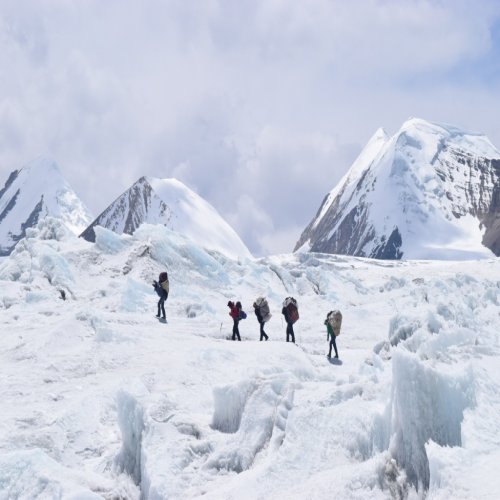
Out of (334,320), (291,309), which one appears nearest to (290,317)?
(291,309)

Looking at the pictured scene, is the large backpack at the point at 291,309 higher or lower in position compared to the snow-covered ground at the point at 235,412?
higher

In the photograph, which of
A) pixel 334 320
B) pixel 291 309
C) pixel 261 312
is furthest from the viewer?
pixel 261 312

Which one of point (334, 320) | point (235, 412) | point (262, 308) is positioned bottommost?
point (235, 412)

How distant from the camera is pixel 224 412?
1418 centimetres

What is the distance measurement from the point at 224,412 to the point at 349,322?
72.8ft

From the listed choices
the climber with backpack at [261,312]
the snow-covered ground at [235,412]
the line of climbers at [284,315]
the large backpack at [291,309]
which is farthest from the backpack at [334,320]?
the climber with backpack at [261,312]

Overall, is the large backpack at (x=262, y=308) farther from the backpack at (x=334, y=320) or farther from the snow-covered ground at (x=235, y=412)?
the backpack at (x=334, y=320)

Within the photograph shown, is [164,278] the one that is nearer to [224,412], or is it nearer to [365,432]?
[224,412]

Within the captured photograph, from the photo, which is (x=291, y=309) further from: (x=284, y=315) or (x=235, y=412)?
(x=235, y=412)

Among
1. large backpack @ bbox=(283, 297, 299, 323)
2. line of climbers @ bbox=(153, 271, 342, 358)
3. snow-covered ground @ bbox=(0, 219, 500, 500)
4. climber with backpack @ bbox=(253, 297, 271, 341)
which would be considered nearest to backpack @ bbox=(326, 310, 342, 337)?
line of climbers @ bbox=(153, 271, 342, 358)

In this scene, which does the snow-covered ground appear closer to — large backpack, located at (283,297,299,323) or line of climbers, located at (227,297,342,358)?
line of climbers, located at (227,297,342,358)

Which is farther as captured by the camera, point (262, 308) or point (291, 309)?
point (262, 308)

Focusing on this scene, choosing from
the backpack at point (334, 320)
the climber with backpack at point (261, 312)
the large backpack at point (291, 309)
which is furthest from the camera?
the climber with backpack at point (261, 312)

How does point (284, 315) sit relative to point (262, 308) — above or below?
below
